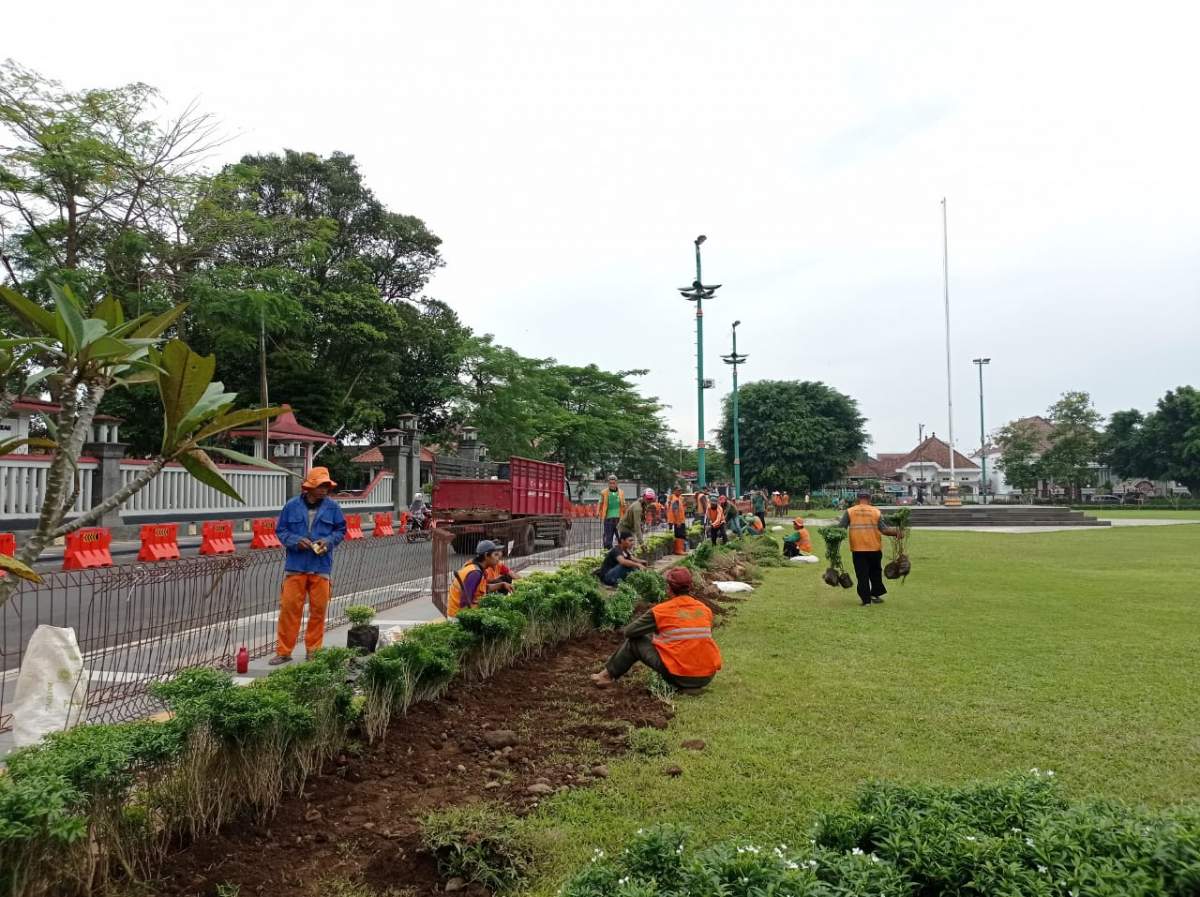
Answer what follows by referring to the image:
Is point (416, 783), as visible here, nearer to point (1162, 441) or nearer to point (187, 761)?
point (187, 761)

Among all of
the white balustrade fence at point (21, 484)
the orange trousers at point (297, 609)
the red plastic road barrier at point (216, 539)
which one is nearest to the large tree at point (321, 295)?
the white balustrade fence at point (21, 484)

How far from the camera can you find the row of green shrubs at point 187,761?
90.0 inches

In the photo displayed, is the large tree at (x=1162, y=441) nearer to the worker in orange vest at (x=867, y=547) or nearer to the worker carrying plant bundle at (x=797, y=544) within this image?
the worker carrying plant bundle at (x=797, y=544)

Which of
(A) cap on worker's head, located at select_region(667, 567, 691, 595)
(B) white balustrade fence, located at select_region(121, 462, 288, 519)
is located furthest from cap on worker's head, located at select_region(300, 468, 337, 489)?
(B) white balustrade fence, located at select_region(121, 462, 288, 519)

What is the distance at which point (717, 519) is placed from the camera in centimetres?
1627

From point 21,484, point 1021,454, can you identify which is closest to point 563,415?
point 21,484

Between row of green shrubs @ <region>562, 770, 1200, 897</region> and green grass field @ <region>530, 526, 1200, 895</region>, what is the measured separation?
1.76 ft

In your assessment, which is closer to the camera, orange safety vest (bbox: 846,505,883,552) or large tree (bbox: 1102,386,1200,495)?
orange safety vest (bbox: 846,505,883,552)

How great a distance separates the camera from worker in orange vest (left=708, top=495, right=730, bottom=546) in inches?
643

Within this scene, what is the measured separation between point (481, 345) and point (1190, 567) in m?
24.2

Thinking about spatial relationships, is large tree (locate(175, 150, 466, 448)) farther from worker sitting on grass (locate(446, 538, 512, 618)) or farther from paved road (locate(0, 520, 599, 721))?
worker sitting on grass (locate(446, 538, 512, 618))

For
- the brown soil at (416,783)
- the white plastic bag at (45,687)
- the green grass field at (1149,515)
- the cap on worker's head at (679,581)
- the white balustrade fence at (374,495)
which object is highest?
the white balustrade fence at (374,495)

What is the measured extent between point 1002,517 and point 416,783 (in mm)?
34820

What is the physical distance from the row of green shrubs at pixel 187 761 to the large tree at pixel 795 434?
49.1 meters
